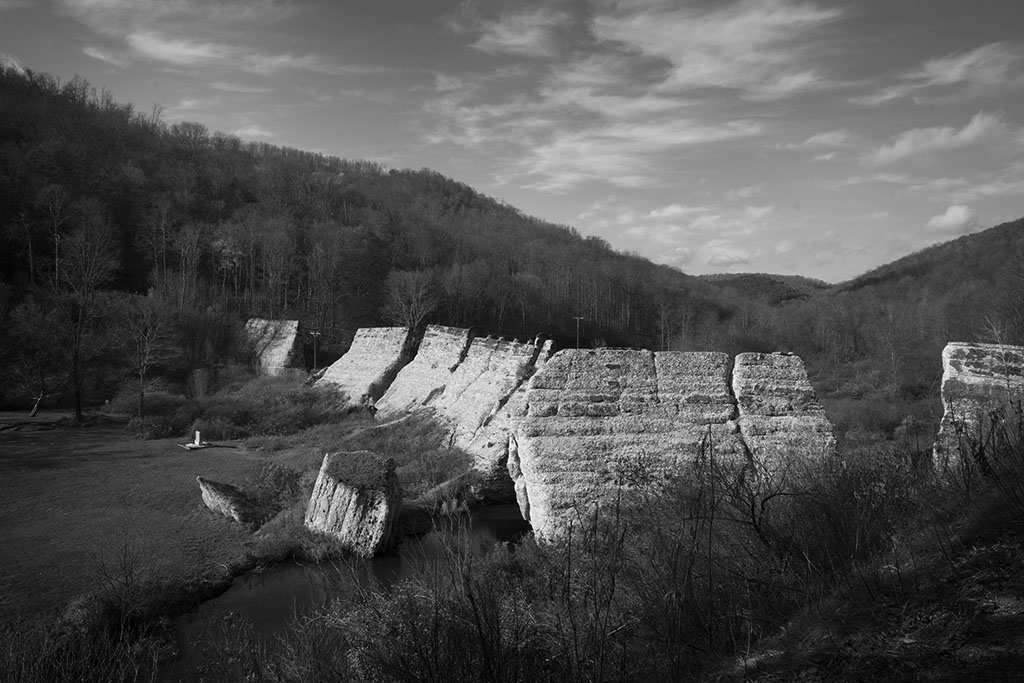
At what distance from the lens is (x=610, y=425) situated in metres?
9.46

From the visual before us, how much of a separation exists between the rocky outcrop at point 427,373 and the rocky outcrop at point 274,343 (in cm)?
1085

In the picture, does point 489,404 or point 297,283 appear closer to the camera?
point 489,404

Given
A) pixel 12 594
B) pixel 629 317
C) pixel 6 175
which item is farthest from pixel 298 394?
pixel 629 317

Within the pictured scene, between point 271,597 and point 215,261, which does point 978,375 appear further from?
point 215,261

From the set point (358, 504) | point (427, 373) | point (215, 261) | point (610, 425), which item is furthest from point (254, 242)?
point (610, 425)

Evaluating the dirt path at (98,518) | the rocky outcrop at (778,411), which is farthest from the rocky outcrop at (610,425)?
the dirt path at (98,518)

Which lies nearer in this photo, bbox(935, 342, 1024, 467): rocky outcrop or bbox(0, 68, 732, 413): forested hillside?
bbox(935, 342, 1024, 467): rocky outcrop

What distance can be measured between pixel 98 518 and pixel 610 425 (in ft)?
34.2

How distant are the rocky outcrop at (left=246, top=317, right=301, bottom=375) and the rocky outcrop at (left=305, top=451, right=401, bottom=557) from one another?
21.8 metres

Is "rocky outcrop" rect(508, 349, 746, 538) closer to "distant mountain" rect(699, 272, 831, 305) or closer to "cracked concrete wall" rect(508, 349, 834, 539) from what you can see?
"cracked concrete wall" rect(508, 349, 834, 539)

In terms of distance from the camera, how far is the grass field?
9516 millimetres

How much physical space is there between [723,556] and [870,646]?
1.44 metres

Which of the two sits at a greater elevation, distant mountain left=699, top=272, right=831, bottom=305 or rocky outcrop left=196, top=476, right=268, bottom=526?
distant mountain left=699, top=272, right=831, bottom=305

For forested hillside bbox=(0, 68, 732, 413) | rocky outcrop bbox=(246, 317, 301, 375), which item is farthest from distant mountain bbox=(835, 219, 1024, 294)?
rocky outcrop bbox=(246, 317, 301, 375)
